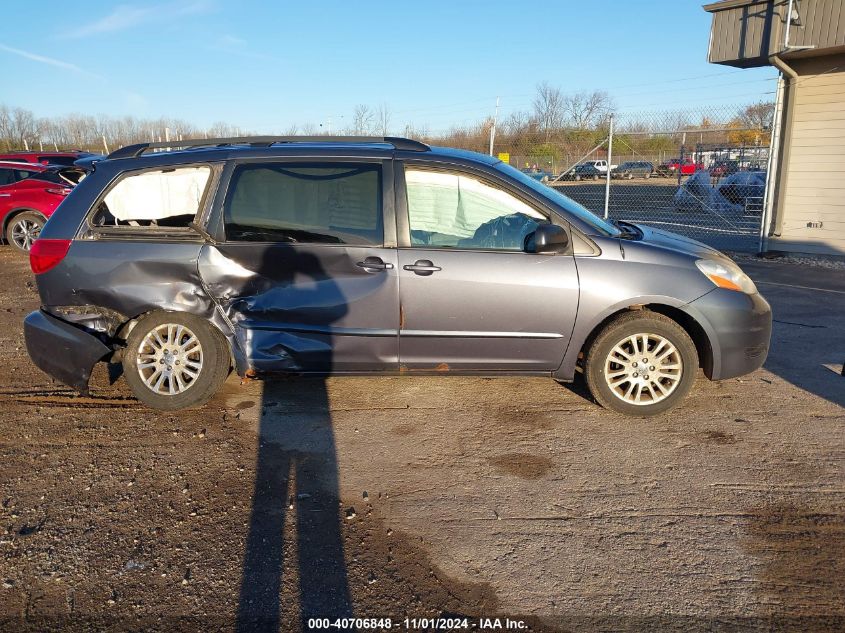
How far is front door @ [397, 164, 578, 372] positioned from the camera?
14.1ft

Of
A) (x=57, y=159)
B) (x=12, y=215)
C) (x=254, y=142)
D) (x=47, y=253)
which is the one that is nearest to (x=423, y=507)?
(x=254, y=142)

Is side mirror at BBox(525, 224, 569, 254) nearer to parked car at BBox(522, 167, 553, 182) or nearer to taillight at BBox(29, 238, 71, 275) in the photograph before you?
taillight at BBox(29, 238, 71, 275)

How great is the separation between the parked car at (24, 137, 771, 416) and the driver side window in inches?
0.4

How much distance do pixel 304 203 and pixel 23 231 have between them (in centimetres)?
1039

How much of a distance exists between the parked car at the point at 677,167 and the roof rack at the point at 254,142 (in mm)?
12235

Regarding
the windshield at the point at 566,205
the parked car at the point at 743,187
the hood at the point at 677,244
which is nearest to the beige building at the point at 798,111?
the parked car at the point at 743,187

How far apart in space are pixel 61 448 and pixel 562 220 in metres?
3.61

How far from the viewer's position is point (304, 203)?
4.44 m

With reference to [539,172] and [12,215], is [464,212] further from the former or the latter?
[539,172]

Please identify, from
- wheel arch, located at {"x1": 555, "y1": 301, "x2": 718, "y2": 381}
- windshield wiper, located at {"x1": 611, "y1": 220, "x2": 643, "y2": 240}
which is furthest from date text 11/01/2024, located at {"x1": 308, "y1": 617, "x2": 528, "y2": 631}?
windshield wiper, located at {"x1": 611, "y1": 220, "x2": 643, "y2": 240}

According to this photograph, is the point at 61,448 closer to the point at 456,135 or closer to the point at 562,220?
the point at 562,220

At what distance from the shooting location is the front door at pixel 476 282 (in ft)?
14.1

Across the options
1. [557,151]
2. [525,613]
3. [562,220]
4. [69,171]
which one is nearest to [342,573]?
[525,613]

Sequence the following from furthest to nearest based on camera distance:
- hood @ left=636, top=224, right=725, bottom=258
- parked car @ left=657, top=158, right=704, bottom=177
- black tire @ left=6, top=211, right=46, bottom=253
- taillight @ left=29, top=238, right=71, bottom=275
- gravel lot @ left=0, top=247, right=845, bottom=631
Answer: parked car @ left=657, top=158, right=704, bottom=177 < black tire @ left=6, top=211, right=46, bottom=253 < hood @ left=636, top=224, right=725, bottom=258 < taillight @ left=29, top=238, right=71, bottom=275 < gravel lot @ left=0, top=247, right=845, bottom=631
